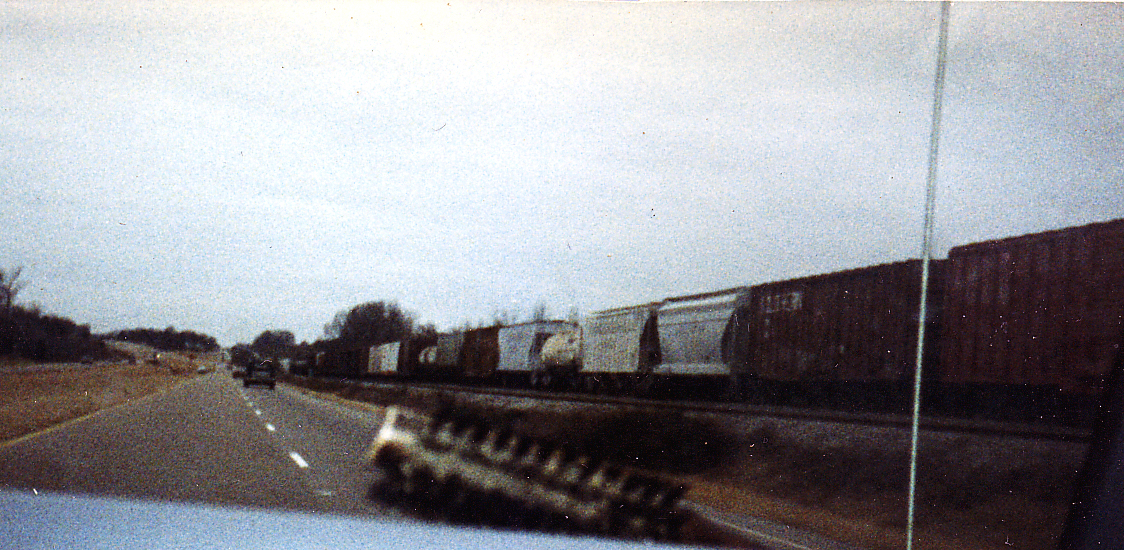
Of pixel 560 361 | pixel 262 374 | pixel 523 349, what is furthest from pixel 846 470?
pixel 262 374

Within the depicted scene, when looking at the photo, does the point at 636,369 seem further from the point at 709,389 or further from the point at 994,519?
the point at 994,519

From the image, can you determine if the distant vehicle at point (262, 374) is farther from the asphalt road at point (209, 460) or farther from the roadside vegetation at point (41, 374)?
the asphalt road at point (209, 460)

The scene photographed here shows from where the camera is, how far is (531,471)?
654cm

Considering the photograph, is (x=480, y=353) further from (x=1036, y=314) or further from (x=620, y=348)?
(x=1036, y=314)

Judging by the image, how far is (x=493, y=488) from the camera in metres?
6.30

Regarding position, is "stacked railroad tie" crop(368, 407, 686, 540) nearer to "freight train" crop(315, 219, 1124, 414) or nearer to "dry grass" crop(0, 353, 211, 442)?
"freight train" crop(315, 219, 1124, 414)

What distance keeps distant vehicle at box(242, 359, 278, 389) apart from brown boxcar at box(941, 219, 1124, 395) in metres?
31.7

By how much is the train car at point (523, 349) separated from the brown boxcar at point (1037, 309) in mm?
15789

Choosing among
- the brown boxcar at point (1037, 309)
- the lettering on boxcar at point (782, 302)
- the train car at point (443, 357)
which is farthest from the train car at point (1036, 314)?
the train car at point (443, 357)

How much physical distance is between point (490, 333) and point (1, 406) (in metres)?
17.4

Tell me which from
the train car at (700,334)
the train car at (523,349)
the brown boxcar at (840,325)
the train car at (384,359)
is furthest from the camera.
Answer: the train car at (384,359)

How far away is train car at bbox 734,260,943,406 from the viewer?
17547 mm

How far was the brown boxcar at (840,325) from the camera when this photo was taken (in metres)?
17.5

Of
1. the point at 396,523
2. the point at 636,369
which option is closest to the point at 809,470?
the point at 396,523
